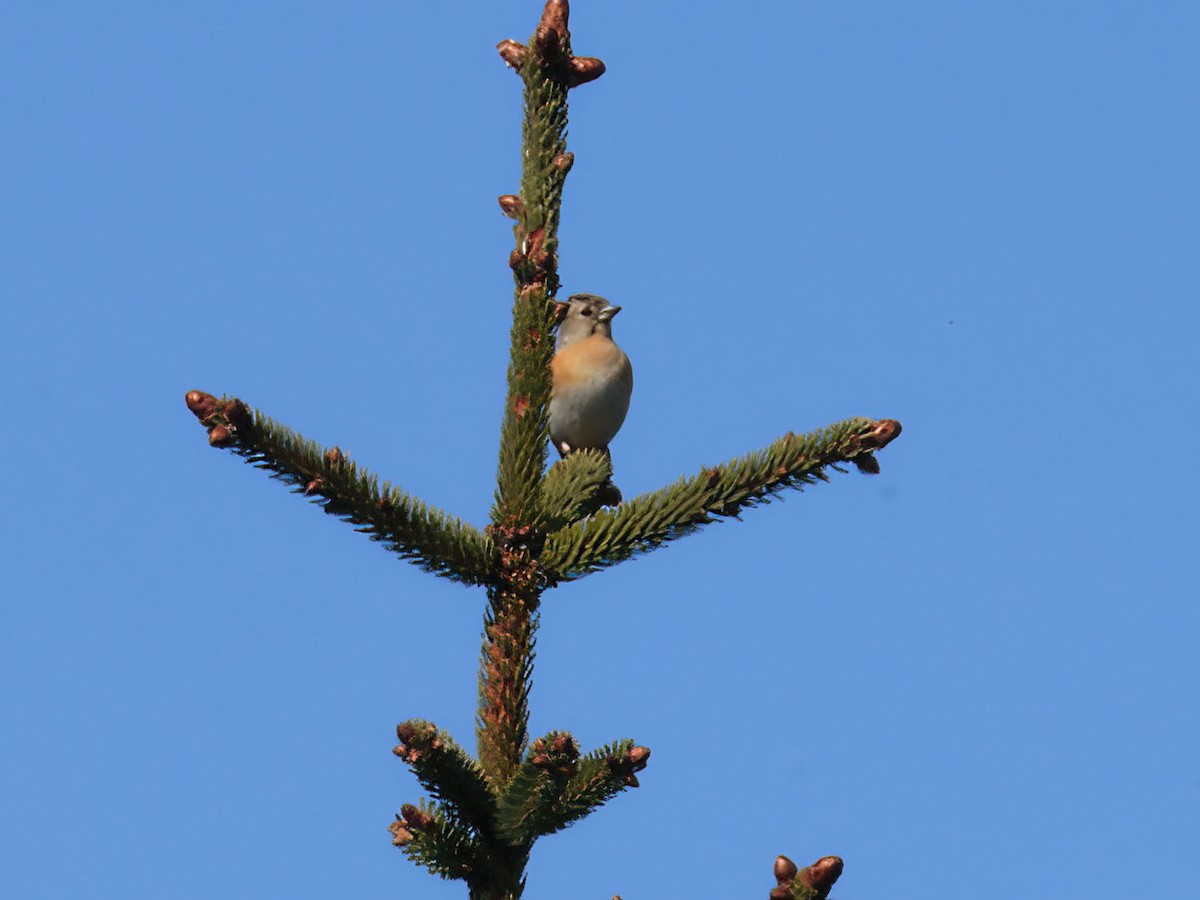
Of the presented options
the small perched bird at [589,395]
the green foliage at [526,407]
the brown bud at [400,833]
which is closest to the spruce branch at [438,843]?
the brown bud at [400,833]

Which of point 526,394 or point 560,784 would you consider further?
point 526,394

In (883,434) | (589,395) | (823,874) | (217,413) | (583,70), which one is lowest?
(823,874)

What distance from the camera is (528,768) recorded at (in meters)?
2.52

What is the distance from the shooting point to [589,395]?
520 cm

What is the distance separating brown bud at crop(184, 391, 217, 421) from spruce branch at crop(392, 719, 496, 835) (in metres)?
0.67

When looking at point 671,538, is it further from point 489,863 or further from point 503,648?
point 489,863

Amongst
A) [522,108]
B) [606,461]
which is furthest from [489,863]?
[522,108]

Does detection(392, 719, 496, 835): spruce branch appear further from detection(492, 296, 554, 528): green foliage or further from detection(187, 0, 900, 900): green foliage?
detection(492, 296, 554, 528): green foliage

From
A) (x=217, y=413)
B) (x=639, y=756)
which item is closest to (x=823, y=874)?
(x=639, y=756)

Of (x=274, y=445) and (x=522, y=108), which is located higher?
(x=522, y=108)

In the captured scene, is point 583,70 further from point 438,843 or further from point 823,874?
point 823,874

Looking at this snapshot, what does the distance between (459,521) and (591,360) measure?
2.22 m

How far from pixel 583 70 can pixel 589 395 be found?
6.30 ft

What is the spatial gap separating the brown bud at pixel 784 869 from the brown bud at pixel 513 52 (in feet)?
6.42
